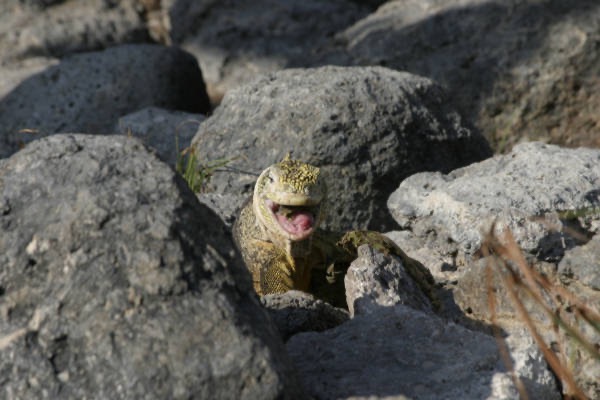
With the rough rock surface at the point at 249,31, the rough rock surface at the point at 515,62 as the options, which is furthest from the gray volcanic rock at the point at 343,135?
the rough rock surface at the point at 249,31

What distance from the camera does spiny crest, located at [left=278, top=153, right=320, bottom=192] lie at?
4352mm

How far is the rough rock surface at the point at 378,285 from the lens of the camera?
4020 millimetres

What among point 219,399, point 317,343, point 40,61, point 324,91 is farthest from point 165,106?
point 219,399

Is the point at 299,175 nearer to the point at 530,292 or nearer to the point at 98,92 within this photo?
the point at 530,292

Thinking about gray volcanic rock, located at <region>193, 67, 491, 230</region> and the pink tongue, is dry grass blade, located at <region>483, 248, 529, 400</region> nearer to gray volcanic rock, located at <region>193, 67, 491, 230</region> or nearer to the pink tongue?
the pink tongue

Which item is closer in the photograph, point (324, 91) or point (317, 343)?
point (317, 343)

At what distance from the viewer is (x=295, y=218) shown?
4492mm

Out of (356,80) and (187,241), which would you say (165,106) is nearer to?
(356,80)

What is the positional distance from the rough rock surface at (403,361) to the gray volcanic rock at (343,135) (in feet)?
5.70

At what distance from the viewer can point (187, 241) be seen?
2.84 meters

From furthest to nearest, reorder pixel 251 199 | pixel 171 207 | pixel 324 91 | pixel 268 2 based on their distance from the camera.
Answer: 1. pixel 268 2
2. pixel 324 91
3. pixel 251 199
4. pixel 171 207

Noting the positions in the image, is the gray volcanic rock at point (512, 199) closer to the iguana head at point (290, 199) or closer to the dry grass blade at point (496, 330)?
the iguana head at point (290, 199)

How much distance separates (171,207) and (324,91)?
2.88 meters

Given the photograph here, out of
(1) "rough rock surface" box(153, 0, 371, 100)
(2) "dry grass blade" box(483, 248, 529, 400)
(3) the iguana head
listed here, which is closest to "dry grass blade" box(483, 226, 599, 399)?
(2) "dry grass blade" box(483, 248, 529, 400)
